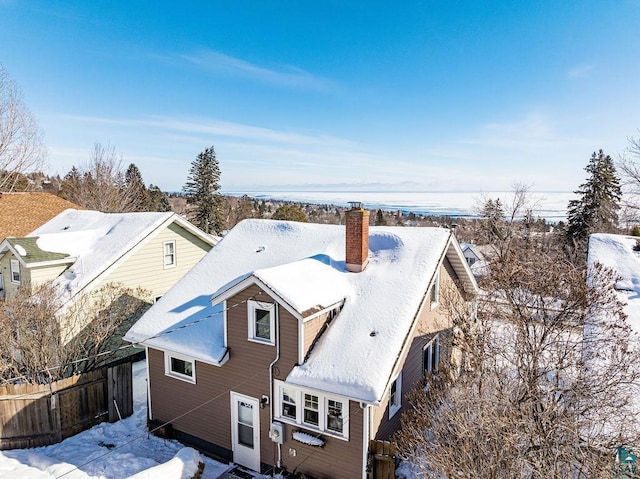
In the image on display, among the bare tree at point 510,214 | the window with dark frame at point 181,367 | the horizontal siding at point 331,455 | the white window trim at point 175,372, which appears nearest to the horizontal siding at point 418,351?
the horizontal siding at point 331,455

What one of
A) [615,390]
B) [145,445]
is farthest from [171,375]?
[615,390]

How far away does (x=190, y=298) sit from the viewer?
13773 millimetres

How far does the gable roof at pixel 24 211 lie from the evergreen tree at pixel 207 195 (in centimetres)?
2152

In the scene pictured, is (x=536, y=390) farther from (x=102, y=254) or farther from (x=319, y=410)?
(x=102, y=254)

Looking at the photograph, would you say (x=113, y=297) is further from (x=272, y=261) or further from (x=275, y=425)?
(x=275, y=425)

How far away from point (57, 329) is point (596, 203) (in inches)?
1699

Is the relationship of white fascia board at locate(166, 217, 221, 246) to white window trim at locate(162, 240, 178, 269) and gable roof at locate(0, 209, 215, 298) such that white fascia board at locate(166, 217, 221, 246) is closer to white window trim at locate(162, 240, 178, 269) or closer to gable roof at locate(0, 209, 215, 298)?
gable roof at locate(0, 209, 215, 298)

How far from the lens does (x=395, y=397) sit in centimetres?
1138

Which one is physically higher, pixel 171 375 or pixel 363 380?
pixel 363 380

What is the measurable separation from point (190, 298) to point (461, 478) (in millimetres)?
10187

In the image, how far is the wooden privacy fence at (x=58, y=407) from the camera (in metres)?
12.1

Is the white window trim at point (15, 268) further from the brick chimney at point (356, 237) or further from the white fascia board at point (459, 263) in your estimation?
the white fascia board at point (459, 263)

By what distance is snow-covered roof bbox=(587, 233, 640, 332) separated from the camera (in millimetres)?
13682

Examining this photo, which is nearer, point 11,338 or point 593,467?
point 593,467
